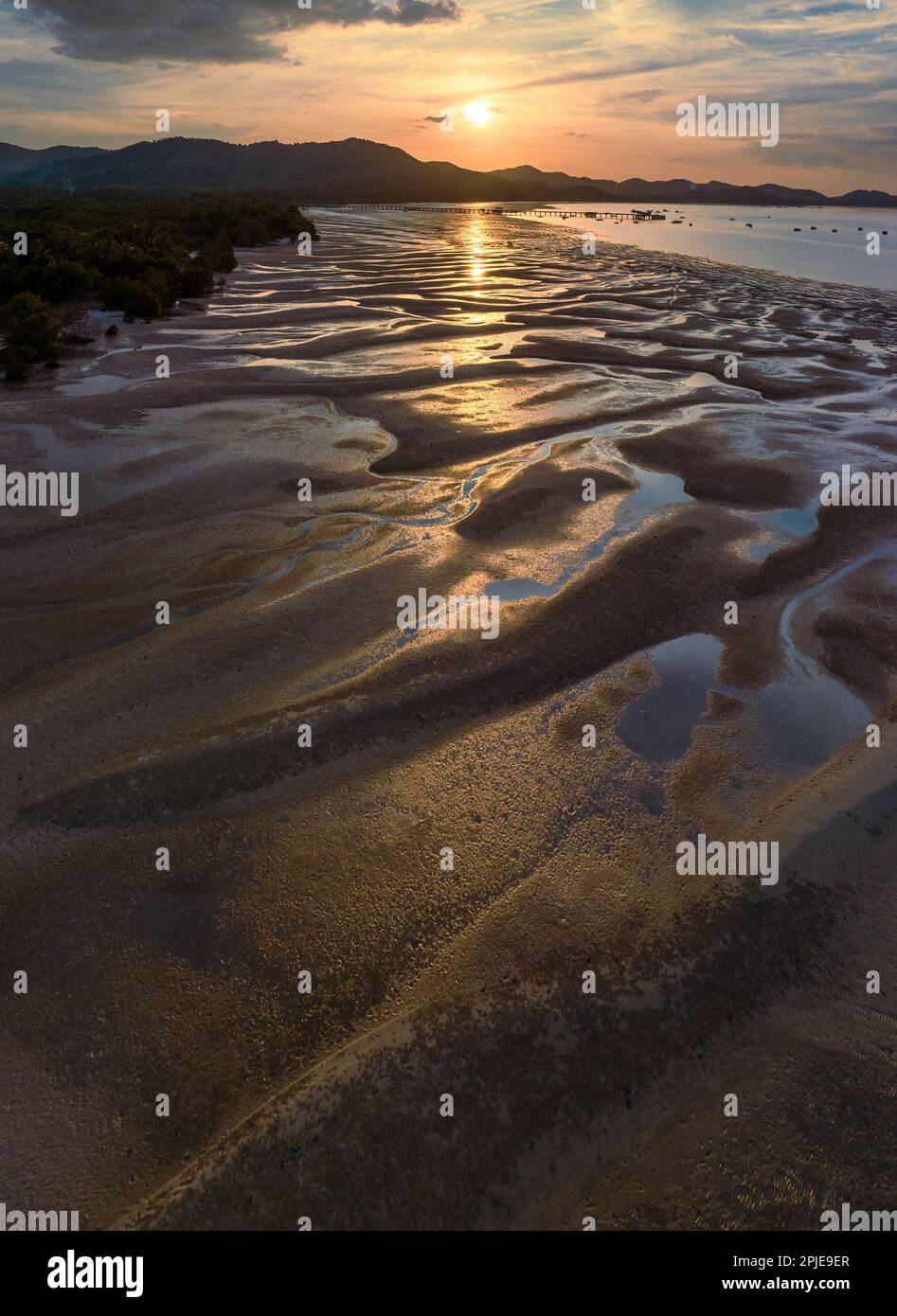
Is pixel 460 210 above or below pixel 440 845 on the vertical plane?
above

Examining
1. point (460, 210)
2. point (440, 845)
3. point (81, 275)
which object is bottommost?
point (440, 845)

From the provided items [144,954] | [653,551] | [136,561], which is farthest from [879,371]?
[144,954]

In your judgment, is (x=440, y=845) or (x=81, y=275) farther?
(x=81, y=275)

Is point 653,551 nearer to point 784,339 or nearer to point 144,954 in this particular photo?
point 144,954

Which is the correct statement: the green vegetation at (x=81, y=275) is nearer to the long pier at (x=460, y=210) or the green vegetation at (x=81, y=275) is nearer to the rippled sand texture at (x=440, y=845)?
the rippled sand texture at (x=440, y=845)

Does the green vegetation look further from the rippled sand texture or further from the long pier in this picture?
the long pier

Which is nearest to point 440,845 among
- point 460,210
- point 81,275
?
point 81,275

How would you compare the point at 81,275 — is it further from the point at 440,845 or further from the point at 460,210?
the point at 460,210

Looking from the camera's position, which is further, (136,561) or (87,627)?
(136,561)

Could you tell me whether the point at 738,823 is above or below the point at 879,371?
below
